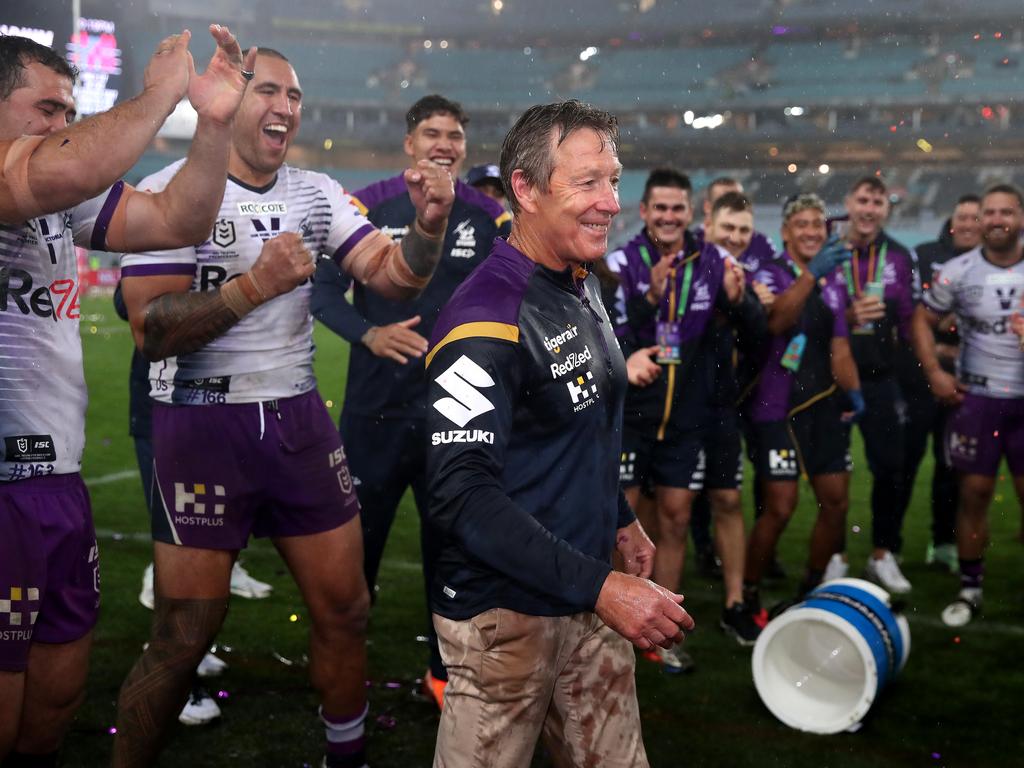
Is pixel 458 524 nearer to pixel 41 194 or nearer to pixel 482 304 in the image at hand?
pixel 482 304

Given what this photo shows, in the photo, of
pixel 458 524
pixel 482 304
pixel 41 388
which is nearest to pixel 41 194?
pixel 41 388

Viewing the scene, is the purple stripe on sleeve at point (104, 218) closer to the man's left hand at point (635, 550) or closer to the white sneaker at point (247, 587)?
the man's left hand at point (635, 550)

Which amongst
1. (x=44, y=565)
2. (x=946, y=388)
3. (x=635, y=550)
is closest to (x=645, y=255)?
(x=946, y=388)

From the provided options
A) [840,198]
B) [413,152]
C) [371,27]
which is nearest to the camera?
[413,152]

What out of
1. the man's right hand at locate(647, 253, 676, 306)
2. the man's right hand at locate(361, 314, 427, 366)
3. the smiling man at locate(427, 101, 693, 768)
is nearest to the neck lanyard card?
the man's right hand at locate(647, 253, 676, 306)

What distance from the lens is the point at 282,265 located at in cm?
306

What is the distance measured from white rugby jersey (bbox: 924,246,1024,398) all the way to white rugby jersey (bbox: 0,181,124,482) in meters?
4.86

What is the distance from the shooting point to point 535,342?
232cm

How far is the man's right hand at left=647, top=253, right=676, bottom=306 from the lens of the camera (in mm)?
4934

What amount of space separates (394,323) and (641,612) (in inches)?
108

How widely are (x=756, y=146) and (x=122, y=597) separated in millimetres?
36575

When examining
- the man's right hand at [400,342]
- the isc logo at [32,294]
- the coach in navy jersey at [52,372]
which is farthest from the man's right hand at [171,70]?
the man's right hand at [400,342]

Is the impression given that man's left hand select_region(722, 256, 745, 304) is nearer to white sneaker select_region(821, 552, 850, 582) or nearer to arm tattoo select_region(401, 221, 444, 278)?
white sneaker select_region(821, 552, 850, 582)

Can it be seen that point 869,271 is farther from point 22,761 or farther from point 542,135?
point 22,761
